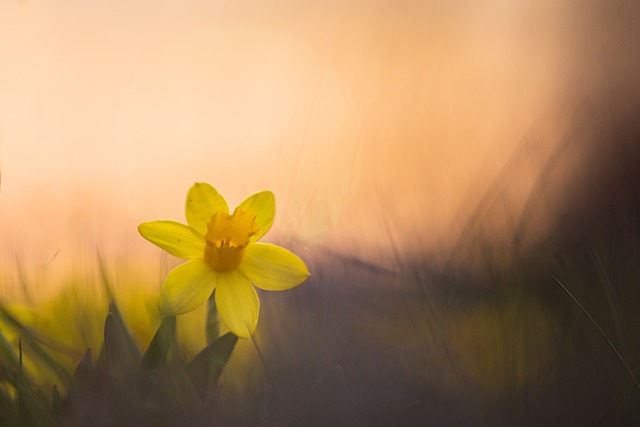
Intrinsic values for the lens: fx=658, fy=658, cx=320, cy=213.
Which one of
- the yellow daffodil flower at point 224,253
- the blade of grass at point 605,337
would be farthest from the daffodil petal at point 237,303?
the blade of grass at point 605,337

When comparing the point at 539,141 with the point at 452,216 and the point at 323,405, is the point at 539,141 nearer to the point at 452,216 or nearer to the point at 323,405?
the point at 452,216

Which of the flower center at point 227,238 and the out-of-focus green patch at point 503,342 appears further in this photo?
the flower center at point 227,238

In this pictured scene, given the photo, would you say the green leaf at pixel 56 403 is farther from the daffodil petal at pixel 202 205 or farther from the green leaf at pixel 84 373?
the daffodil petal at pixel 202 205

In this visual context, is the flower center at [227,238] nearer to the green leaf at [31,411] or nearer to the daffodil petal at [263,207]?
the daffodil petal at [263,207]

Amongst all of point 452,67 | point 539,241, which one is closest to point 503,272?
point 539,241

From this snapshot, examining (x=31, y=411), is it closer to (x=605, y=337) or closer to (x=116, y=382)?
(x=116, y=382)

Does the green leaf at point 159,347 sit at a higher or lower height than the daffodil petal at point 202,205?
lower

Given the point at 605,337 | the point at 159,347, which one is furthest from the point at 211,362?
the point at 605,337

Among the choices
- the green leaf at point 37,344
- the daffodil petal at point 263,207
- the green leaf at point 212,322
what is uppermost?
the daffodil petal at point 263,207
